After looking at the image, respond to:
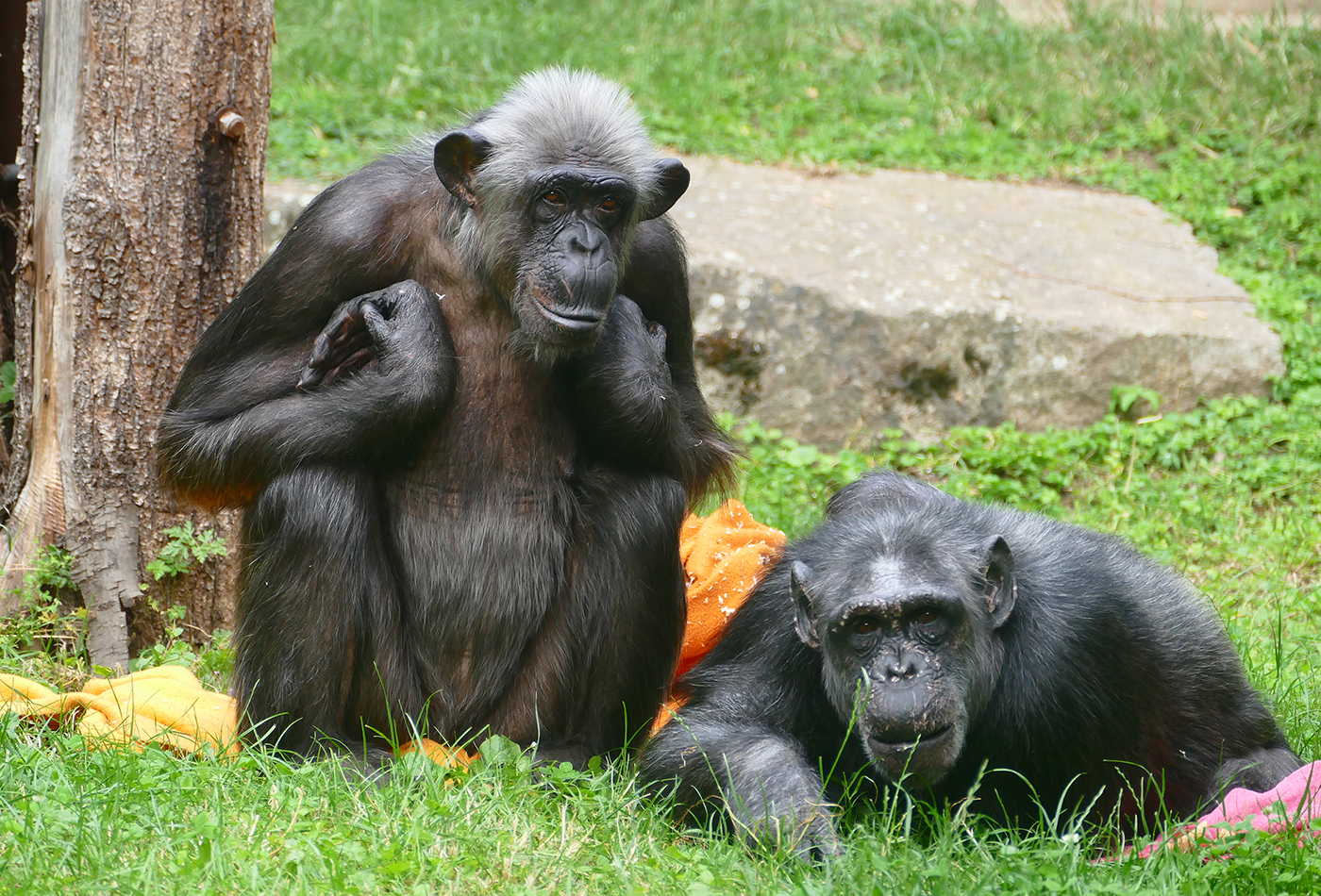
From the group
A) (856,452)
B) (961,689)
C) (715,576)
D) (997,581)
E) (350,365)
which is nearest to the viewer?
(961,689)

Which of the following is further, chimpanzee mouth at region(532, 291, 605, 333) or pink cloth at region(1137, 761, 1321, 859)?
chimpanzee mouth at region(532, 291, 605, 333)

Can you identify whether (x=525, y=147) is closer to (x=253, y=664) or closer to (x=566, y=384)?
(x=566, y=384)

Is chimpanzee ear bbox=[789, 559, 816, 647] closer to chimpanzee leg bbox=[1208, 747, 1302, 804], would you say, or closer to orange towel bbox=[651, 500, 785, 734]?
orange towel bbox=[651, 500, 785, 734]

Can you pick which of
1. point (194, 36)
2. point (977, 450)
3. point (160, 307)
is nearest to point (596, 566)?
point (160, 307)

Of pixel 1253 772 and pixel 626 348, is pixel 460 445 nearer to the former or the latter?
pixel 626 348

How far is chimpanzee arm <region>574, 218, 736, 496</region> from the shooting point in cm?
469

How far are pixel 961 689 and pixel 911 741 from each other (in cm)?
27

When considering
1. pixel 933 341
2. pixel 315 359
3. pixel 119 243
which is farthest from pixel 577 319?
pixel 933 341

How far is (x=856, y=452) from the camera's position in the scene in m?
8.32

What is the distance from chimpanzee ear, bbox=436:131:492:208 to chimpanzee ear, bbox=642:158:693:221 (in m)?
0.62

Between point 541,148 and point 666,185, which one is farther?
point 666,185

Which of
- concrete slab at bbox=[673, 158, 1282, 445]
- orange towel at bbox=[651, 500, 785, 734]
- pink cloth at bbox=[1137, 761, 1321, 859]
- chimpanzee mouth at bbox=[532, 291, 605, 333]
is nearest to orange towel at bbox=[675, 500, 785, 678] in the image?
orange towel at bbox=[651, 500, 785, 734]

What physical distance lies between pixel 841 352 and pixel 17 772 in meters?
5.56

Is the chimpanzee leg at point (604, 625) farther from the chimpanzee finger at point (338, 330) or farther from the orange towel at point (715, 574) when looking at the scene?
the chimpanzee finger at point (338, 330)
